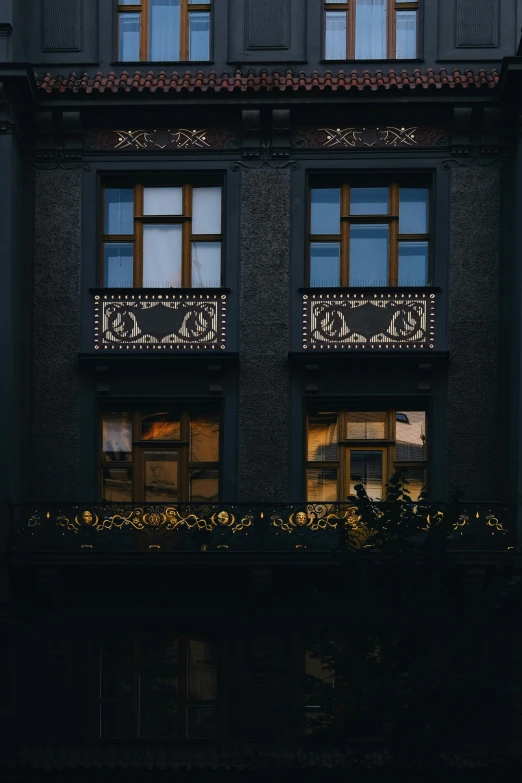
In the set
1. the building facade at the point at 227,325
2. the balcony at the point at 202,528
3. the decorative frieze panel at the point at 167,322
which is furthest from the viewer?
the decorative frieze panel at the point at 167,322

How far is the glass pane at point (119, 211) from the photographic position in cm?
2064

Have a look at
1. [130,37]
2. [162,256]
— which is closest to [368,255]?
[162,256]

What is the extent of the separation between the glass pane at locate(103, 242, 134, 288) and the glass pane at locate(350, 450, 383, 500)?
5178 mm

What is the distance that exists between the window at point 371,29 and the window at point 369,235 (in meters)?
2.52

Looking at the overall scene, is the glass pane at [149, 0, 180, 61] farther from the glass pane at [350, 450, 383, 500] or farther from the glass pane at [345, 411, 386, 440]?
the glass pane at [350, 450, 383, 500]

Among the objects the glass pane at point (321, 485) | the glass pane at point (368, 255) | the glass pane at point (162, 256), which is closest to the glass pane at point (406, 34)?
the glass pane at point (368, 255)

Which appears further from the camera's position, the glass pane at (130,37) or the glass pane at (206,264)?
the glass pane at (130,37)

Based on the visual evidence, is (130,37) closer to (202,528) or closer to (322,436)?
(322,436)

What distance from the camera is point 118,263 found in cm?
2058

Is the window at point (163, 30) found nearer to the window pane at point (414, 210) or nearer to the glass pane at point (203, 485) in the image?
the window pane at point (414, 210)

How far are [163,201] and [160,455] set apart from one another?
15.2 ft

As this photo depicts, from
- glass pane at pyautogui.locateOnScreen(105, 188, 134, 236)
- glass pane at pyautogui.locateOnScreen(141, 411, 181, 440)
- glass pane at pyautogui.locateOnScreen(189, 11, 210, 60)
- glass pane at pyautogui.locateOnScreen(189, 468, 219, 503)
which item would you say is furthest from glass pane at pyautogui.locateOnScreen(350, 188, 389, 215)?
glass pane at pyautogui.locateOnScreen(189, 468, 219, 503)

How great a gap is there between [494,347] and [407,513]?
5.26m

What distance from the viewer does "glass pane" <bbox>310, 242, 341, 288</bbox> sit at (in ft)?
66.7
